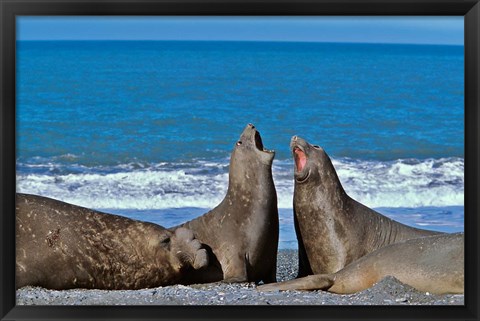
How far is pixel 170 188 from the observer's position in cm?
1575

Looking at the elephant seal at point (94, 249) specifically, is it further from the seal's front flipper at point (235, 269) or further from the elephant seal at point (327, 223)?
the elephant seal at point (327, 223)

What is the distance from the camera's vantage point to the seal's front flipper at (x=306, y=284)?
7172mm

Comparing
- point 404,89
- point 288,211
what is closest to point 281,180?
point 288,211

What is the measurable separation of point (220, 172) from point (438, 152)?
5.30 meters

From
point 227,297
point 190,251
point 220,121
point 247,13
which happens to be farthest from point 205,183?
point 247,13

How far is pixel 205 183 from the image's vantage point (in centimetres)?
1566

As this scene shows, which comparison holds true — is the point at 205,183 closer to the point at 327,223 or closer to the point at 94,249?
the point at 327,223

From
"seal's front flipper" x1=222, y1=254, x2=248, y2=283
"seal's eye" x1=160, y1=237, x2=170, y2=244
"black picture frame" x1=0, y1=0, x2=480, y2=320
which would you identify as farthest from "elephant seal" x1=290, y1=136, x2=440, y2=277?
"black picture frame" x1=0, y1=0, x2=480, y2=320

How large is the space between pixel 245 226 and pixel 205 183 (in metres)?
7.61

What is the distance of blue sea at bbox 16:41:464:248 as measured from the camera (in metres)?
15.2

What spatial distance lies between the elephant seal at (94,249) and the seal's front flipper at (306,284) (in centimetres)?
64

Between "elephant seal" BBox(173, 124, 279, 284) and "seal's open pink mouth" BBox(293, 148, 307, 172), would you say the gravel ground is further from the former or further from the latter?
"seal's open pink mouth" BBox(293, 148, 307, 172)

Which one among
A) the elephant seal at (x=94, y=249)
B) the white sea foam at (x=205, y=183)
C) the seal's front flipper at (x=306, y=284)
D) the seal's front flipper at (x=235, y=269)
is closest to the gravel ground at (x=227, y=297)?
the seal's front flipper at (x=306, y=284)
